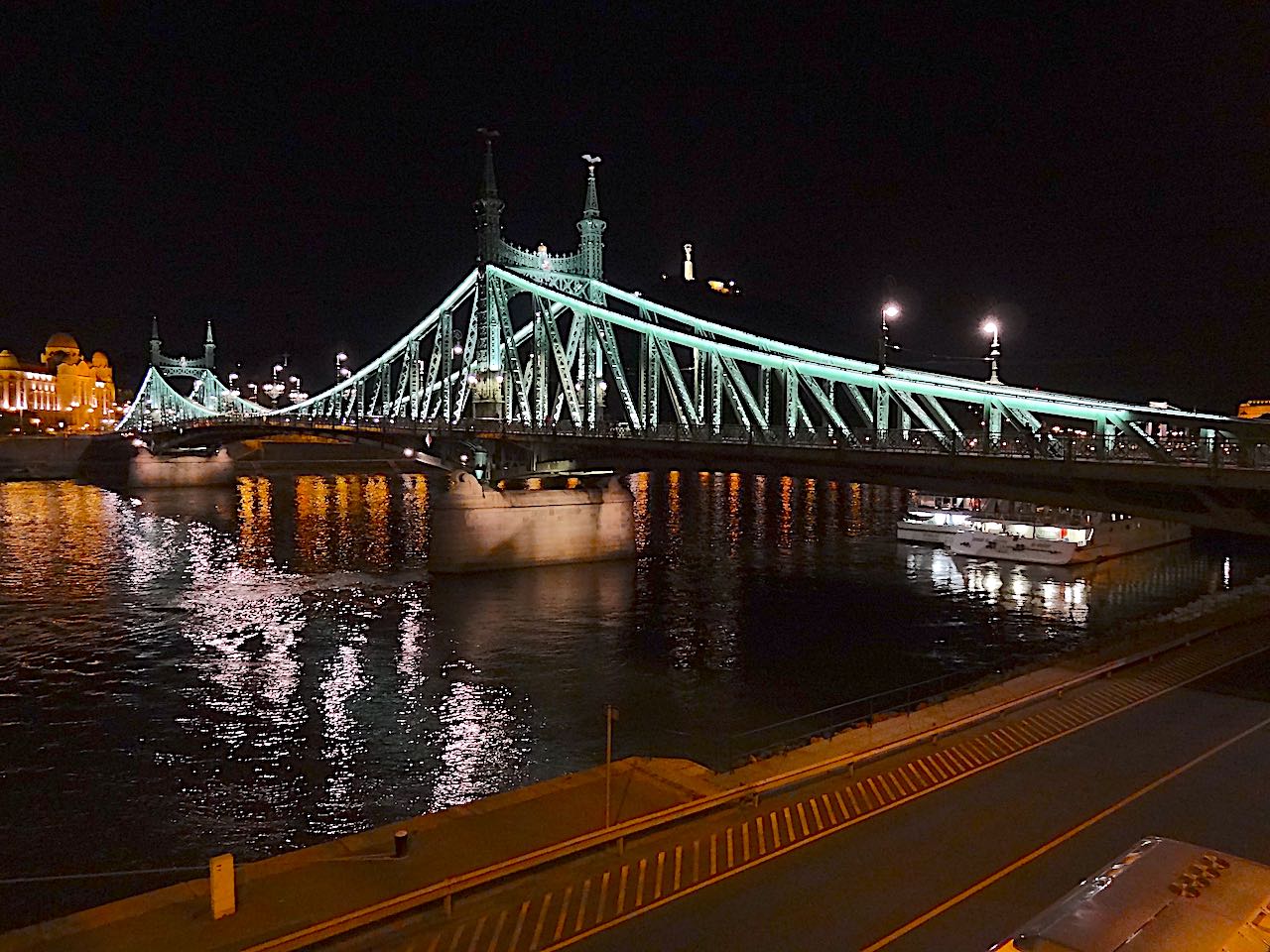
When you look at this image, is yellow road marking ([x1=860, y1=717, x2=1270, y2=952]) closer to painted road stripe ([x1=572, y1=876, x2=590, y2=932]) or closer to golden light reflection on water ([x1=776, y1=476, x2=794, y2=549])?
painted road stripe ([x1=572, y1=876, x2=590, y2=932])

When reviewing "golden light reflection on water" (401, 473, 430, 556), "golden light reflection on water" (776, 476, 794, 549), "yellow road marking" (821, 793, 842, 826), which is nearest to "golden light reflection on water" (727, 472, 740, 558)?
"golden light reflection on water" (776, 476, 794, 549)

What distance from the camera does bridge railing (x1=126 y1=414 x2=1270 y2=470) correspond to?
18.9m

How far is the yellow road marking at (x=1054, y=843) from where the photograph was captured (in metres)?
8.46

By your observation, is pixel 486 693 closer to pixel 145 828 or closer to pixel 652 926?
pixel 145 828

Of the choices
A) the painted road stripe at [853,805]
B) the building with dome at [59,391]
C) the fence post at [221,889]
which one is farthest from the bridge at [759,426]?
the building with dome at [59,391]

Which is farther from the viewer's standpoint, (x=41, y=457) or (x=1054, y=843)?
(x=41, y=457)

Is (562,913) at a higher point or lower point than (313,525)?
higher

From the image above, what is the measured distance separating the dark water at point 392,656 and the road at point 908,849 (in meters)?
7.17

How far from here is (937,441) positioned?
2500 centimetres

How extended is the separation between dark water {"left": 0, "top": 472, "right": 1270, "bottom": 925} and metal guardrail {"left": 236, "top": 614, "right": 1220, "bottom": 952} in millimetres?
6070

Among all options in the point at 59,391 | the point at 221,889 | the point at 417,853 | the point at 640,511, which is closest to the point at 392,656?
the point at 417,853

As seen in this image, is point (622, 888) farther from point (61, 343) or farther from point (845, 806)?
point (61, 343)

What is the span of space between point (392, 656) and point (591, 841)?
19.1 m

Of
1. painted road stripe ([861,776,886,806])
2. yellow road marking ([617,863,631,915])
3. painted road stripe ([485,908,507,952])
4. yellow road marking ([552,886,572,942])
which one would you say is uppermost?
painted road stripe ([861,776,886,806])
